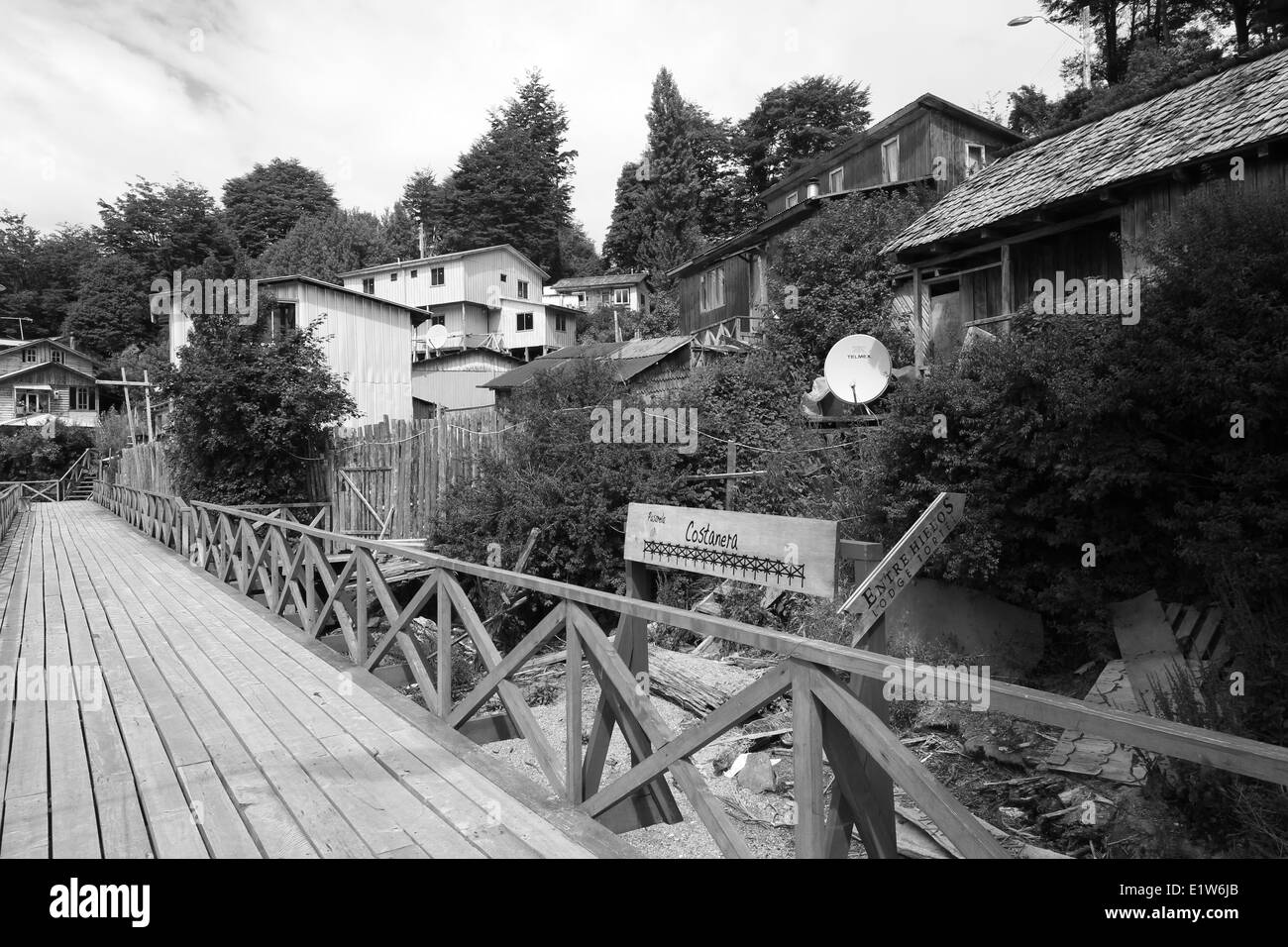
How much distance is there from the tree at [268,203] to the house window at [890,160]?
145 feet

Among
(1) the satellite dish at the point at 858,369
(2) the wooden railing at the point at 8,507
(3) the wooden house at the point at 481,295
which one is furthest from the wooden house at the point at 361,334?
(1) the satellite dish at the point at 858,369

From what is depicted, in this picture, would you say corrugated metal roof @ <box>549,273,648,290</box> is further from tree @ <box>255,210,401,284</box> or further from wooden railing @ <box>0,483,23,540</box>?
wooden railing @ <box>0,483,23,540</box>

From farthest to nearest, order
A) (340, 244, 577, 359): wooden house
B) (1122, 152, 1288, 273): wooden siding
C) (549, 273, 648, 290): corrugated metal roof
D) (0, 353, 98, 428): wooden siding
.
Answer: (549, 273, 648, 290): corrugated metal roof → (0, 353, 98, 428): wooden siding → (340, 244, 577, 359): wooden house → (1122, 152, 1288, 273): wooden siding

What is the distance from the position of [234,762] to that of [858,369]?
1083cm

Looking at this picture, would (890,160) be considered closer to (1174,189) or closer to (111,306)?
(1174,189)

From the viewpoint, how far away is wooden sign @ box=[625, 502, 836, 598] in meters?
3.02

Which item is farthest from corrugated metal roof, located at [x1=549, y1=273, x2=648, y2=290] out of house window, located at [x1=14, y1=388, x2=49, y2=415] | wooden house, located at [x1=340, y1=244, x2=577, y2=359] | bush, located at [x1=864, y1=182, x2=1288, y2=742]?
bush, located at [x1=864, y1=182, x2=1288, y2=742]

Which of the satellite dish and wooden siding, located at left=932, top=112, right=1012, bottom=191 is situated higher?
wooden siding, located at left=932, top=112, right=1012, bottom=191

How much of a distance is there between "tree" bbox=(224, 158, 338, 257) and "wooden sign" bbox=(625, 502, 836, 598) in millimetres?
59110

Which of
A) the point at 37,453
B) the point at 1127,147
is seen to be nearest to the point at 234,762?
the point at 1127,147

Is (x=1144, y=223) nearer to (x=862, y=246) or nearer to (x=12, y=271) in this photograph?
(x=862, y=246)

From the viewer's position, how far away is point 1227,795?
4.62 meters

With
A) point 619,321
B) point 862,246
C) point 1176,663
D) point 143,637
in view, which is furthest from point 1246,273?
point 619,321

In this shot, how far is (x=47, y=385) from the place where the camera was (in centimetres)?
4219
